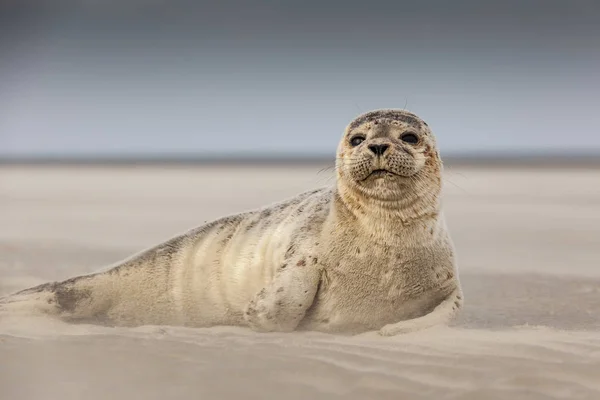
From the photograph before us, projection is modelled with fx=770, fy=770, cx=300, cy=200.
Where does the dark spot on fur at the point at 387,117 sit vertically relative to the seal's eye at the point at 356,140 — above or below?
above

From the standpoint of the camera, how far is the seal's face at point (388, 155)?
2.76 metres

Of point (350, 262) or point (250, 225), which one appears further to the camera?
point (250, 225)

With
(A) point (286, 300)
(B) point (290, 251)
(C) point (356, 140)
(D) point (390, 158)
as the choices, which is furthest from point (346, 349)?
(C) point (356, 140)

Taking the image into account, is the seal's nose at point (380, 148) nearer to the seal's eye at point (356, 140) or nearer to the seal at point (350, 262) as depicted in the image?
the seal at point (350, 262)

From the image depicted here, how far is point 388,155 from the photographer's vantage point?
273cm

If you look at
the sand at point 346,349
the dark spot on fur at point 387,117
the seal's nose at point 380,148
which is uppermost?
the dark spot on fur at point 387,117

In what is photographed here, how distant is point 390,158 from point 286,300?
65 cm

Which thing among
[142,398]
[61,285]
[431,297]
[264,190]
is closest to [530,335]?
[431,297]

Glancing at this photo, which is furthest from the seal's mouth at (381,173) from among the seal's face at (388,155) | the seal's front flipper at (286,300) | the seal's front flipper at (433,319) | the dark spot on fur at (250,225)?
the dark spot on fur at (250,225)

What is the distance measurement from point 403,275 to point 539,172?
11.1 meters

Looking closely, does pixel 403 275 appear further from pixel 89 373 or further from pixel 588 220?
pixel 588 220

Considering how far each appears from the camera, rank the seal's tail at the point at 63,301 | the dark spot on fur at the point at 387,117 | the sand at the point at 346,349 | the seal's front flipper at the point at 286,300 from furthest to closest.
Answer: the seal's tail at the point at 63,301 < the dark spot on fur at the point at 387,117 < the seal's front flipper at the point at 286,300 < the sand at the point at 346,349

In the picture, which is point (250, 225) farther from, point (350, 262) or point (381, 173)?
point (381, 173)

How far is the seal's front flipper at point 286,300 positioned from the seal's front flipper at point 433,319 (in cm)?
→ 31
